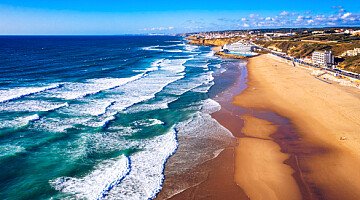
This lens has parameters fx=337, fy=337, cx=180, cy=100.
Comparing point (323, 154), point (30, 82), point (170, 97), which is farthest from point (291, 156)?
point (30, 82)

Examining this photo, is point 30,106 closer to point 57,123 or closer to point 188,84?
point 57,123

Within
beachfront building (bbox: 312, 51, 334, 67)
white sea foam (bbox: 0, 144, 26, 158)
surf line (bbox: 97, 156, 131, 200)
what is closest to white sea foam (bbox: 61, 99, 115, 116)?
white sea foam (bbox: 0, 144, 26, 158)

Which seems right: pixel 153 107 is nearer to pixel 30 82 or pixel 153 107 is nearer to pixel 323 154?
pixel 323 154

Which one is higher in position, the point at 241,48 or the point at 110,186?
the point at 241,48

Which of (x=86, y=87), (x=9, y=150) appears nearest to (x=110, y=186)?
(x=9, y=150)

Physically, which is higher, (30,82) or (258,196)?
(30,82)

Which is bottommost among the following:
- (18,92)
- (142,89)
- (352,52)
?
(142,89)
